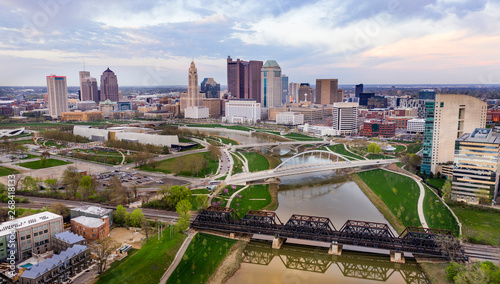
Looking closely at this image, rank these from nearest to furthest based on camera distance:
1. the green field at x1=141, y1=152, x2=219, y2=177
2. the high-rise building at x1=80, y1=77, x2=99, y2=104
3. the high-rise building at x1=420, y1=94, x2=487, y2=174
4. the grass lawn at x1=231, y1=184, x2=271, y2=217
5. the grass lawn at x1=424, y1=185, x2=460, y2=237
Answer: the grass lawn at x1=424, y1=185, x2=460, y2=237, the grass lawn at x1=231, y1=184, x2=271, y2=217, the high-rise building at x1=420, y1=94, x2=487, y2=174, the green field at x1=141, y1=152, x2=219, y2=177, the high-rise building at x1=80, y1=77, x2=99, y2=104

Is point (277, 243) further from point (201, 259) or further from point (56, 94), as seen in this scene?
point (56, 94)

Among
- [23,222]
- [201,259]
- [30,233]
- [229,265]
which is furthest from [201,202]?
[23,222]

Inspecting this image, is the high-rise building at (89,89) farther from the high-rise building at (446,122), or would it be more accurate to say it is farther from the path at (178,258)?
the path at (178,258)

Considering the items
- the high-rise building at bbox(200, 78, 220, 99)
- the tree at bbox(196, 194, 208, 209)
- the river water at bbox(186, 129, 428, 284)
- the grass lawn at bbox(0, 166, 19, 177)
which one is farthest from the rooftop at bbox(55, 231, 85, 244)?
the high-rise building at bbox(200, 78, 220, 99)

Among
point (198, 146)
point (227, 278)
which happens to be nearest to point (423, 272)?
point (227, 278)

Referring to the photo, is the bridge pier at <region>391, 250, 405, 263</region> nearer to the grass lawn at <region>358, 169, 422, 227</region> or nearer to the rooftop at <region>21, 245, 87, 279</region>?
the grass lawn at <region>358, 169, 422, 227</region>
